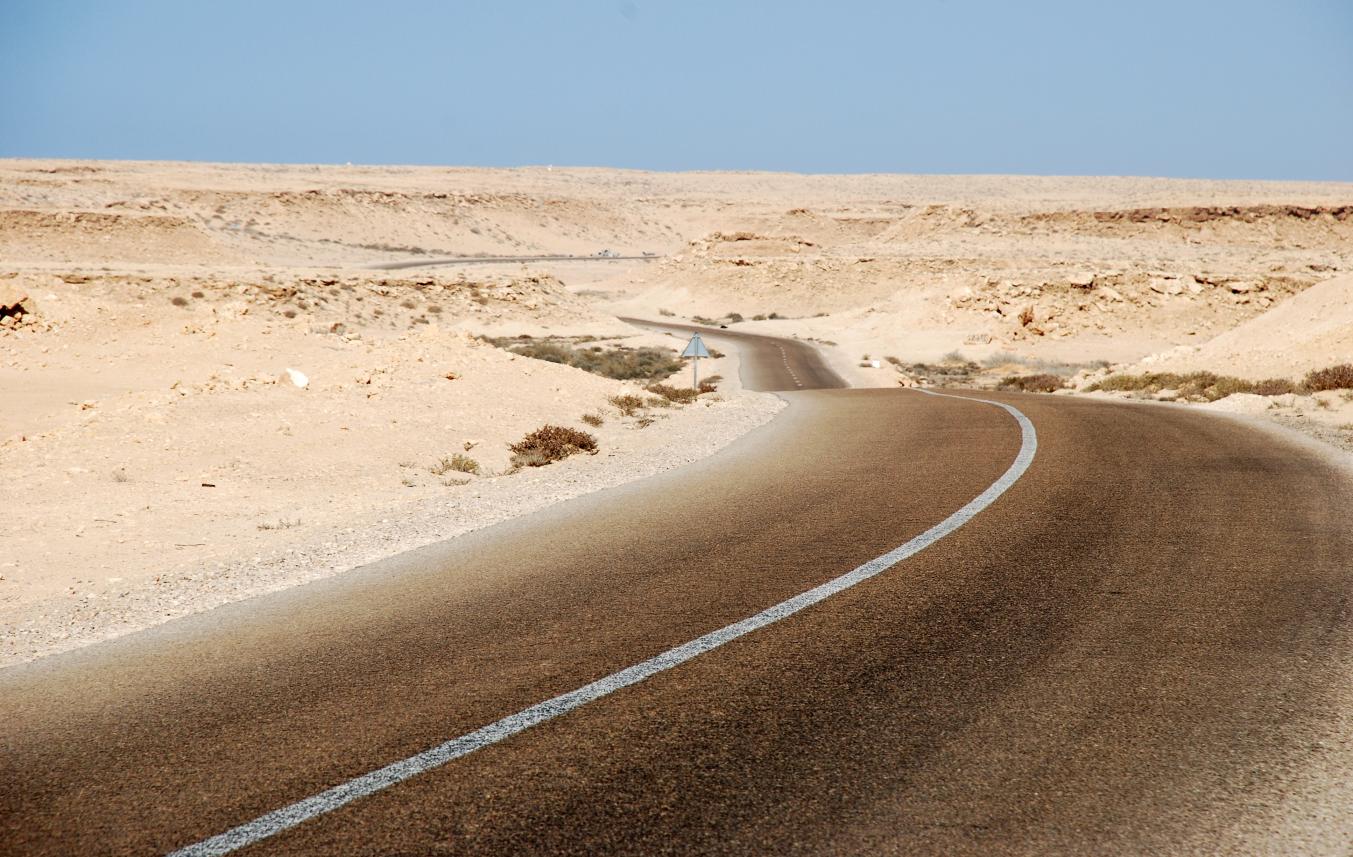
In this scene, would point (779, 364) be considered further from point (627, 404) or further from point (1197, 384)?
point (627, 404)

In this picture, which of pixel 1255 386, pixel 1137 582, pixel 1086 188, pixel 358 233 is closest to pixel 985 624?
pixel 1137 582

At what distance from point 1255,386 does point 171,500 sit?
22.3 m

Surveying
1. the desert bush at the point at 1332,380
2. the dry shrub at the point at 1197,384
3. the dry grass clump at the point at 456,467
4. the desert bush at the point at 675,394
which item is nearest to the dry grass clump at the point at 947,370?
the dry shrub at the point at 1197,384

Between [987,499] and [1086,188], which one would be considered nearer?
[987,499]

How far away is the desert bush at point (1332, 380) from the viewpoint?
2017 centimetres

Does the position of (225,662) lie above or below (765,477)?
above

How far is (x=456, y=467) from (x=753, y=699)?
31.6 ft

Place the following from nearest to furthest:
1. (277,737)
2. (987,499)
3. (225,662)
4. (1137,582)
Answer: (277,737), (225,662), (1137,582), (987,499)

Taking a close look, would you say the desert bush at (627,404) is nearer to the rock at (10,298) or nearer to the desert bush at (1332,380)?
the desert bush at (1332,380)

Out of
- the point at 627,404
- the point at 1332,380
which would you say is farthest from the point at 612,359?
the point at 1332,380

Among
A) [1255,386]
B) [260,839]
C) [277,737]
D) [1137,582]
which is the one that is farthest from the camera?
[1255,386]

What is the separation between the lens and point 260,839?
3604 mm

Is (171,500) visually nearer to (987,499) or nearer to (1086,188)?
(987,499)

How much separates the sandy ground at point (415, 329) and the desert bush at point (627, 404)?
288 millimetres
